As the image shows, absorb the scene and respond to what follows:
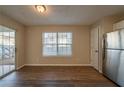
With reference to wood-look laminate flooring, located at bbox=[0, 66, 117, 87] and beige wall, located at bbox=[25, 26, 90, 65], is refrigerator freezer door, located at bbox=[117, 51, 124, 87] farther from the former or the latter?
beige wall, located at bbox=[25, 26, 90, 65]

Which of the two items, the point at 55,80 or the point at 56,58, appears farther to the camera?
the point at 56,58

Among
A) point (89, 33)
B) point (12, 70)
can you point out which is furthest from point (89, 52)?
point (12, 70)

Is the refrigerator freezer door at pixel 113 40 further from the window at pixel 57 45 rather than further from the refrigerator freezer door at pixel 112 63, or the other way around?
the window at pixel 57 45

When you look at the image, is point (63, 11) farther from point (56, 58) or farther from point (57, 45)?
point (56, 58)

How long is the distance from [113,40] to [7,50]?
3962 millimetres

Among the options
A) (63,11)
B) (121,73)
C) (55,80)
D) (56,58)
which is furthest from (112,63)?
(56,58)

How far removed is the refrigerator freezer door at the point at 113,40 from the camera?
4.57m

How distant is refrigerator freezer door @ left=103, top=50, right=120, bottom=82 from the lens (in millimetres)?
4621

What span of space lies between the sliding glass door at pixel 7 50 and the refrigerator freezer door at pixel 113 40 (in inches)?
143

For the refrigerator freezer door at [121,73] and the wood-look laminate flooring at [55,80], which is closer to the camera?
the refrigerator freezer door at [121,73]

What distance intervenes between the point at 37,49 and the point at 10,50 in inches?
92.0

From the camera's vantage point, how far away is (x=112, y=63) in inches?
194

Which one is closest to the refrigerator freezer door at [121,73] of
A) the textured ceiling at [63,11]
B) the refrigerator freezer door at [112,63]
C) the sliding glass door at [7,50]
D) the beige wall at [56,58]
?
the refrigerator freezer door at [112,63]

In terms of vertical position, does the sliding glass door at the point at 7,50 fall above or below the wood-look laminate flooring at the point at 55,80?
above
